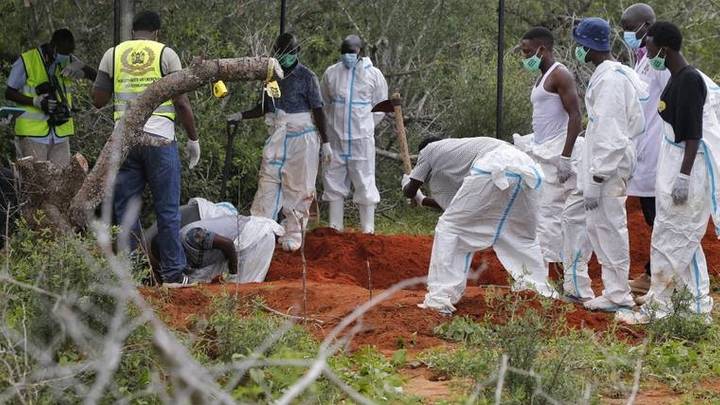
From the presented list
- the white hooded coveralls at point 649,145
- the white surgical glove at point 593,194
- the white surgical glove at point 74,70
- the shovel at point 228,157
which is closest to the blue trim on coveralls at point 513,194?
the white surgical glove at point 593,194

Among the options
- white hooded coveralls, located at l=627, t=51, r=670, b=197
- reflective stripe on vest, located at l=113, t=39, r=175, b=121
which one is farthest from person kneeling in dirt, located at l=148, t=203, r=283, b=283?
white hooded coveralls, located at l=627, t=51, r=670, b=197

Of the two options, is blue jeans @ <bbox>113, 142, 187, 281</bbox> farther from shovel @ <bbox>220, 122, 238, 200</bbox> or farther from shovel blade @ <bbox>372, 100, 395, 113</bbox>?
shovel blade @ <bbox>372, 100, 395, 113</bbox>

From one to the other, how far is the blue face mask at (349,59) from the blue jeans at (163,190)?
278cm

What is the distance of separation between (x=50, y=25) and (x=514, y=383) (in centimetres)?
714

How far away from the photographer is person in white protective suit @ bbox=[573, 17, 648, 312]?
25.1 ft

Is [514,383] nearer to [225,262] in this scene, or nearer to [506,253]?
[506,253]

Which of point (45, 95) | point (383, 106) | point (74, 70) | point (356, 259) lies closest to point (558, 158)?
point (356, 259)

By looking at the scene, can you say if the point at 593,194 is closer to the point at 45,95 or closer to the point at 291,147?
the point at 291,147

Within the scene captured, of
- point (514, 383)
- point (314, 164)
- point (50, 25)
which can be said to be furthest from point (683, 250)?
point (50, 25)

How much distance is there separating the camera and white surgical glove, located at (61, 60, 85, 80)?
13 cm

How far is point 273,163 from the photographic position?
34.5 feet

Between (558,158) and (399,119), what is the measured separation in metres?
2.35

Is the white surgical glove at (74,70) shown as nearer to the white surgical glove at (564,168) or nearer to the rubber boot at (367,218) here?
the rubber boot at (367,218)

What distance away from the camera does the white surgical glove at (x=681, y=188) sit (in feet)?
23.6
